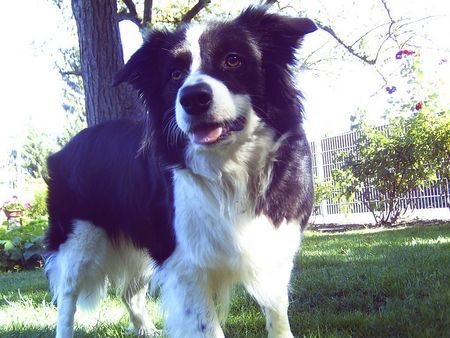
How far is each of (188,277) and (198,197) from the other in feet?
1.50

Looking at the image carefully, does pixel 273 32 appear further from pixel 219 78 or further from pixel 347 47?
pixel 347 47

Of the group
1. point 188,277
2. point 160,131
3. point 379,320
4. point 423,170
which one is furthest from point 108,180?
point 423,170

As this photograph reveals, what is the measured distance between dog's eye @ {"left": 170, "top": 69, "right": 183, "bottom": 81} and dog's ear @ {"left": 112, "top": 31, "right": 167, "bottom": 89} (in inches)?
11.0

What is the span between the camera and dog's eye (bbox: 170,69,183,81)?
9.40 ft

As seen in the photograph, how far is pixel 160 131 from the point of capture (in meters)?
3.04

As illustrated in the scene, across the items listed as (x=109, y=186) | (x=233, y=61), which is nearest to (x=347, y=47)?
(x=109, y=186)

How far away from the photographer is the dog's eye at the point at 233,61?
278 cm

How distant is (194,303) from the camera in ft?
9.28

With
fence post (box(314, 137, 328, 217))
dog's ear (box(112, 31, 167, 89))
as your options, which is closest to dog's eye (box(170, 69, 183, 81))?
dog's ear (box(112, 31, 167, 89))

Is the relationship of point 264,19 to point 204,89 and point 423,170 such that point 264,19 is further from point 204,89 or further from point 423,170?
point 423,170

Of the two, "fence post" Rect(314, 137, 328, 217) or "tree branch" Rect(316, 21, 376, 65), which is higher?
"tree branch" Rect(316, 21, 376, 65)

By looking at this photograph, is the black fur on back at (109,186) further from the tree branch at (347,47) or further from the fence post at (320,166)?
the tree branch at (347,47)

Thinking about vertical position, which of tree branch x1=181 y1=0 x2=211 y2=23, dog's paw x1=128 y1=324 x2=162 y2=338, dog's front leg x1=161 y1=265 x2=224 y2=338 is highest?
tree branch x1=181 y1=0 x2=211 y2=23

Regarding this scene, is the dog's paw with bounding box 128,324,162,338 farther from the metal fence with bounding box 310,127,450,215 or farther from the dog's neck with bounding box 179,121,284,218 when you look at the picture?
the metal fence with bounding box 310,127,450,215
